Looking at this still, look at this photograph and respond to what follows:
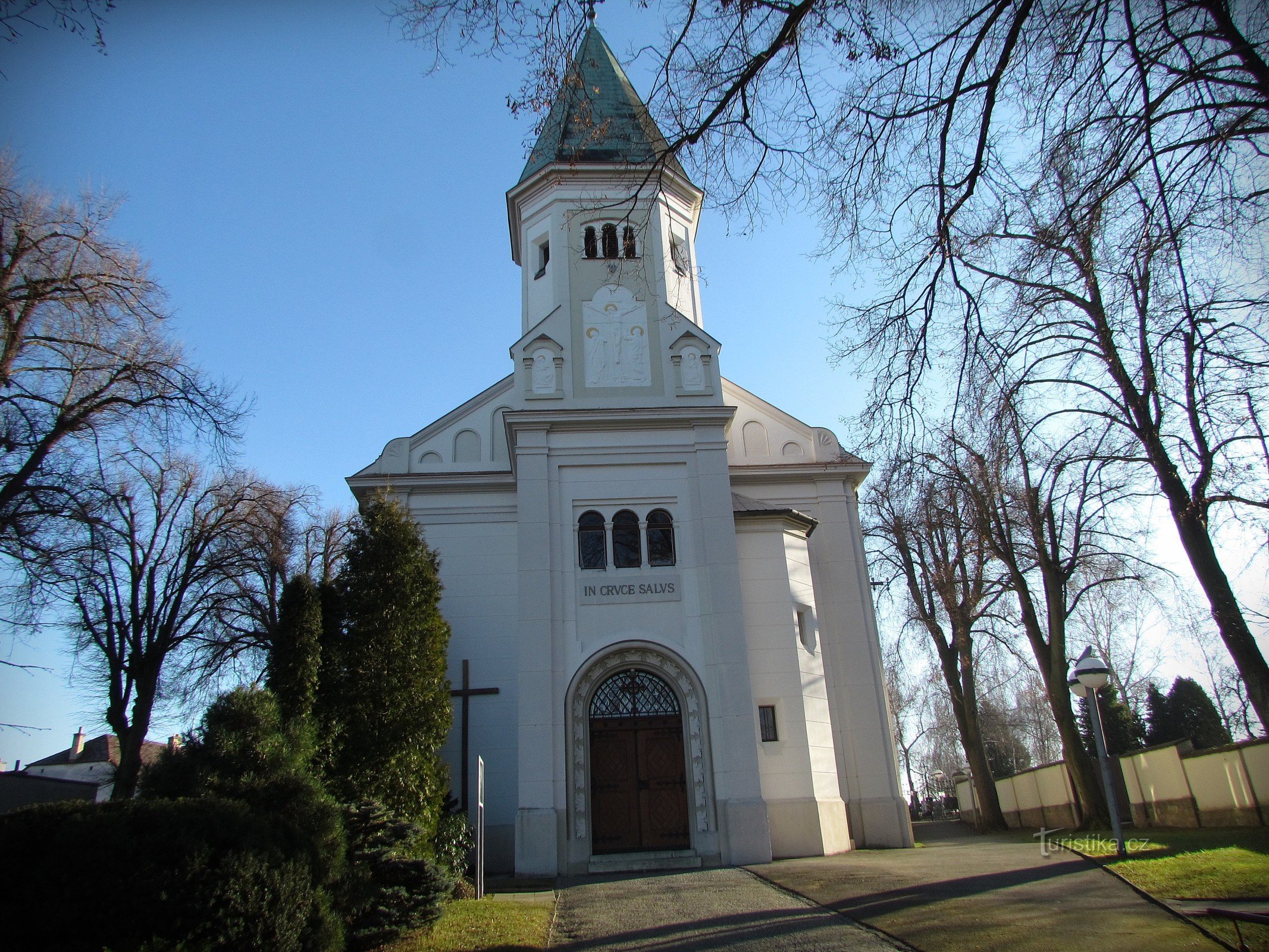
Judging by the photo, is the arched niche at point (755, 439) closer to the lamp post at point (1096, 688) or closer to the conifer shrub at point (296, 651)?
the lamp post at point (1096, 688)

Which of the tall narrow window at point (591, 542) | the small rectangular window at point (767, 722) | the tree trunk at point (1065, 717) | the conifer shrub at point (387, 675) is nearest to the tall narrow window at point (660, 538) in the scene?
the tall narrow window at point (591, 542)

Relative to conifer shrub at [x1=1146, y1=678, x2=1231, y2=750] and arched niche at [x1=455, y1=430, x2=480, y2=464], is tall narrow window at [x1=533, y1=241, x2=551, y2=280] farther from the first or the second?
conifer shrub at [x1=1146, y1=678, x2=1231, y2=750]

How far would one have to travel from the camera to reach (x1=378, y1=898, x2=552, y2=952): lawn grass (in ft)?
30.6

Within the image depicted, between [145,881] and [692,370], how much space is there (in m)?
15.6

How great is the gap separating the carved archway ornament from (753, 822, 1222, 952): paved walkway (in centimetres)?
228

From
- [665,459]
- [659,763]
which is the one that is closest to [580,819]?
[659,763]

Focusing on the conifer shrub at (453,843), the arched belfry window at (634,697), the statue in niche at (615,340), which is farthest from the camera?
the statue in niche at (615,340)

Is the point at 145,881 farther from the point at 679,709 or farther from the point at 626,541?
the point at 626,541

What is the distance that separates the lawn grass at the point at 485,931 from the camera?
9.31m

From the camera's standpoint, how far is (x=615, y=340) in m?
20.8

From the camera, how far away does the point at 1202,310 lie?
7.14 metres

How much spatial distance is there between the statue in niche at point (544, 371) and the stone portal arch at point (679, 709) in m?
6.28

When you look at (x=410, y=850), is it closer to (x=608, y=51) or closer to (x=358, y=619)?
(x=358, y=619)

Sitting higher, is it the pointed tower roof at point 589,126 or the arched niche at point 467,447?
the arched niche at point 467,447
